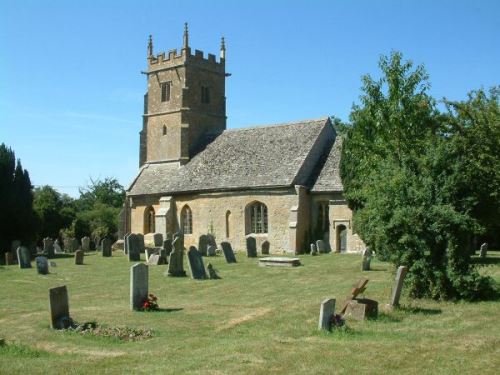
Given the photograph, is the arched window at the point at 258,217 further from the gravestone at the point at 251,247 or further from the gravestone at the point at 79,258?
the gravestone at the point at 79,258

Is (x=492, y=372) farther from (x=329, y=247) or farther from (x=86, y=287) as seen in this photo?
(x=329, y=247)

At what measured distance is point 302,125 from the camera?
3941cm

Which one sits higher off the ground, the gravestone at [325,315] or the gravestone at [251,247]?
the gravestone at [251,247]

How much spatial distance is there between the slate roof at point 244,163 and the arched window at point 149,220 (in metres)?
1.33

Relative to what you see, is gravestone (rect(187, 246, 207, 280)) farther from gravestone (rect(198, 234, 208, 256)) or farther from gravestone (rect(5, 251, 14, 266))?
gravestone (rect(5, 251, 14, 266))

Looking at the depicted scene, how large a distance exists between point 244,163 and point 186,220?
5.66 meters

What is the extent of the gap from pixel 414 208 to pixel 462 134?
6515 millimetres

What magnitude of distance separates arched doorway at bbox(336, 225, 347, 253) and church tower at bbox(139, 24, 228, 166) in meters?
13.8

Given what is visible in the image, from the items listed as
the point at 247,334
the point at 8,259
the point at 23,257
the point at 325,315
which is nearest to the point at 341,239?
the point at 23,257

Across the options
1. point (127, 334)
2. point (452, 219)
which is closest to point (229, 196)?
point (452, 219)

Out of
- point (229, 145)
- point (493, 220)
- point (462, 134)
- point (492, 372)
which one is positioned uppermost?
point (229, 145)

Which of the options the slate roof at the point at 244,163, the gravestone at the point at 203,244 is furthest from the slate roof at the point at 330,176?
the gravestone at the point at 203,244

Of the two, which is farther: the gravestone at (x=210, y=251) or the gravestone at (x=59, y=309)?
the gravestone at (x=210, y=251)

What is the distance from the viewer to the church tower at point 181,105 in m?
44.4
